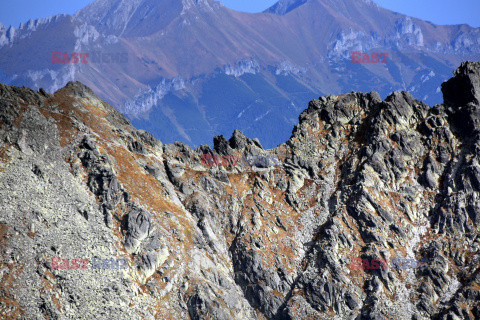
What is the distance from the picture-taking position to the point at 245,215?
114 m

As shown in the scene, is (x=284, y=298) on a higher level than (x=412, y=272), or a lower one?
lower

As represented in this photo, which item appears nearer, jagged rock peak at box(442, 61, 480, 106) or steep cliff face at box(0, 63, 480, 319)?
steep cliff face at box(0, 63, 480, 319)

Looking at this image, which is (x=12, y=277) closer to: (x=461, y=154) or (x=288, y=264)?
(x=288, y=264)

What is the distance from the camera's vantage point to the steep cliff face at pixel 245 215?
3455 inches

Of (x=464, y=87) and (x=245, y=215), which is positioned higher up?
(x=464, y=87)

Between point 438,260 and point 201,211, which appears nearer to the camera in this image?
point 438,260

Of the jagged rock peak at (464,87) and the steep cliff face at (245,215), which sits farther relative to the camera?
the jagged rock peak at (464,87)

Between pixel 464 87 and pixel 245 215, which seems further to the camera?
pixel 464 87

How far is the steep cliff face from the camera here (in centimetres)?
8775

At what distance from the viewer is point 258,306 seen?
101 m

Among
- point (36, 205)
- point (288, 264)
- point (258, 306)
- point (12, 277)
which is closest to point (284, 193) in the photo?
point (288, 264)

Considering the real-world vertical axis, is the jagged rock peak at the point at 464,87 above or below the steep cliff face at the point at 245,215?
above

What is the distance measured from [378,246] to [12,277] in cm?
6810

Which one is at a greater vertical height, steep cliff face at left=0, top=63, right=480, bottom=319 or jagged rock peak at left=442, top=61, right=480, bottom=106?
jagged rock peak at left=442, top=61, right=480, bottom=106
